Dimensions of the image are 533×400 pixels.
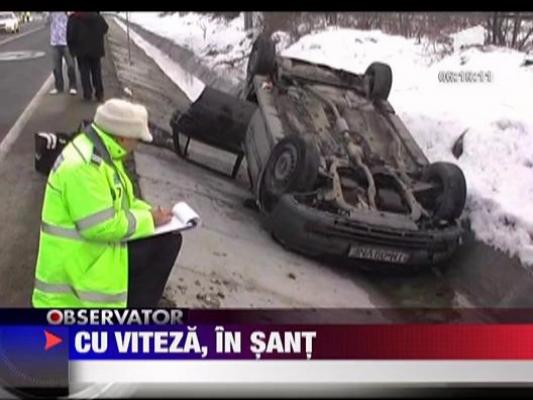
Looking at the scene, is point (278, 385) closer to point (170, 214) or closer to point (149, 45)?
point (170, 214)

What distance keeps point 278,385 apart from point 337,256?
66cm

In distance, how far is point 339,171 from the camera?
3.69 metres

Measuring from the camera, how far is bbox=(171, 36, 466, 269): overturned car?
3662 millimetres

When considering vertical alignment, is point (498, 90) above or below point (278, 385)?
above

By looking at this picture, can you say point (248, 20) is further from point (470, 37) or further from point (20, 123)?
point (20, 123)

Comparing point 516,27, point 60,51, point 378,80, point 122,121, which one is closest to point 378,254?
point 378,80

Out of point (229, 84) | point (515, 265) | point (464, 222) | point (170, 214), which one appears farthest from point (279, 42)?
point (515, 265)

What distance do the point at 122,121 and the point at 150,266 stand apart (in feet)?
2.18

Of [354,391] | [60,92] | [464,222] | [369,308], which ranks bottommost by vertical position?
[354,391]

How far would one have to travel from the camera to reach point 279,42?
12.0 feet

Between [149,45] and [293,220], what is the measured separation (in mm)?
1050

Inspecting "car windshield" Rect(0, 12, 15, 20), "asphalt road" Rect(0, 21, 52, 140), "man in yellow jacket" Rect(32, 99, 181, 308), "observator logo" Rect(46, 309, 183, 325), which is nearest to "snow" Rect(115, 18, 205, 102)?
"man in yellow jacket" Rect(32, 99, 181, 308)

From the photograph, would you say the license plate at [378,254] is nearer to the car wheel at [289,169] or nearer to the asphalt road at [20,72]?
the car wheel at [289,169]

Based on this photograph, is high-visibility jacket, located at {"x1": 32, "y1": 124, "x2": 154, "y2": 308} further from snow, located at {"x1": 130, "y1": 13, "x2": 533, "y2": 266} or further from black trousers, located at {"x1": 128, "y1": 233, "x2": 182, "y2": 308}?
snow, located at {"x1": 130, "y1": 13, "x2": 533, "y2": 266}
